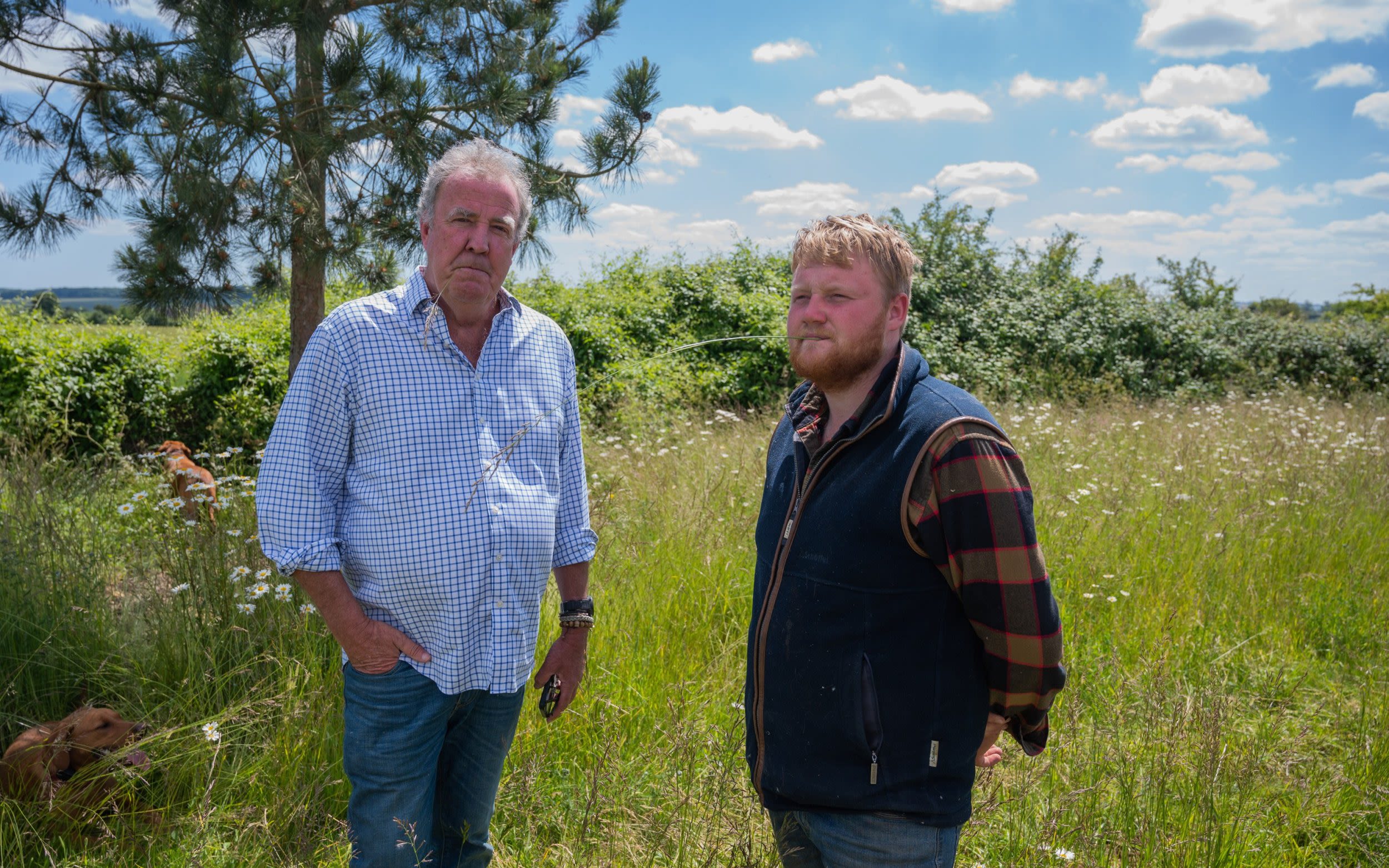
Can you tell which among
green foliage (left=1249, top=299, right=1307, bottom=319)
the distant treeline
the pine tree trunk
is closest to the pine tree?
the pine tree trunk

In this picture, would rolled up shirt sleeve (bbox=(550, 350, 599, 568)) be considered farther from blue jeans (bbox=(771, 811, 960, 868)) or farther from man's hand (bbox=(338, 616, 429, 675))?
blue jeans (bbox=(771, 811, 960, 868))

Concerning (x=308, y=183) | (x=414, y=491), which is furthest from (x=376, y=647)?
(x=308, y=183)

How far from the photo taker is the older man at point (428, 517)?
5.97 feet

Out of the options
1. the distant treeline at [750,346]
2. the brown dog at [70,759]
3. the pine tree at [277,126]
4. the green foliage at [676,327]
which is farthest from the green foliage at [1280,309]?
the brown dog at [70,759]

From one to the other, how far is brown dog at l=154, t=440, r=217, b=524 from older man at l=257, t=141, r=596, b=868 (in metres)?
2.21

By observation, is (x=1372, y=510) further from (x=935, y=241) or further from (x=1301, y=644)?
(x=935, y=241)

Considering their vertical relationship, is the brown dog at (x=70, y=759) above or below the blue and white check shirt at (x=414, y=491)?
below

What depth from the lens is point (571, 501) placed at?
2.30 meters

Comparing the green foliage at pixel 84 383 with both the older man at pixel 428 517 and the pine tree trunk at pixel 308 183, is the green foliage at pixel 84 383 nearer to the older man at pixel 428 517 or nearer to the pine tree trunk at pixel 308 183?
the pine tree trunk at pixel 308 183

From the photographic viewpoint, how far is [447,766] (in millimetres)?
2090

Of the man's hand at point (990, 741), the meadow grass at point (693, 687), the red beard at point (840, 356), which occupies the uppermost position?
the red beard at point (840, 356)

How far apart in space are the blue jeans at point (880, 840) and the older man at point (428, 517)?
809mm

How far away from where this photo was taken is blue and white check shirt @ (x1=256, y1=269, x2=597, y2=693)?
1796 mm

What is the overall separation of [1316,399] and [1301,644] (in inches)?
356
